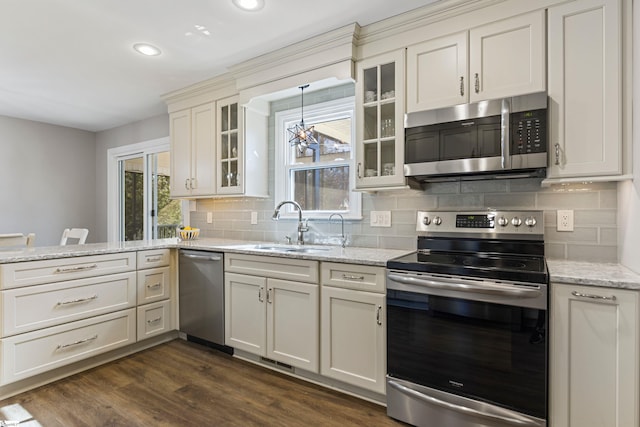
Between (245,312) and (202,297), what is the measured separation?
51 centimetres

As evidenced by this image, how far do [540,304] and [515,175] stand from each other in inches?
33.2

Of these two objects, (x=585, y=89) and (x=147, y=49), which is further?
(x=147, y=49)

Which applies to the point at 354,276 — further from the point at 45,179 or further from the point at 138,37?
the point at 45,179

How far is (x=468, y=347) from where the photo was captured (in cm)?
165

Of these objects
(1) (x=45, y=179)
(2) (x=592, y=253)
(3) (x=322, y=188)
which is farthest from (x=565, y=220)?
(1) (x=45, y=179)

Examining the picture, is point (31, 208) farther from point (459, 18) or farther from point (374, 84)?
point (459, 18)

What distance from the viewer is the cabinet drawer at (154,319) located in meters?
2.81

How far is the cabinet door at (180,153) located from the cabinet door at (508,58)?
274 centimetres

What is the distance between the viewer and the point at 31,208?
457 cm

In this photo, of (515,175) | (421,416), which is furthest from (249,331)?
(515,175)

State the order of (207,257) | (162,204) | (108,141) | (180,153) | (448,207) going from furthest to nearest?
(108,141) < (162,204) < (180,153) < (207,257) < (448,207)

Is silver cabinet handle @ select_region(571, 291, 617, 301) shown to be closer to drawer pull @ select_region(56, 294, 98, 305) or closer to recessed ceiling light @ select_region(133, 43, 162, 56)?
drawer pull @ select_region(56, 294, 98, 305)

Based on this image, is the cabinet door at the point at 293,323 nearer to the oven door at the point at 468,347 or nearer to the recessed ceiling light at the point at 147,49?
the oven door at the point at 468,347

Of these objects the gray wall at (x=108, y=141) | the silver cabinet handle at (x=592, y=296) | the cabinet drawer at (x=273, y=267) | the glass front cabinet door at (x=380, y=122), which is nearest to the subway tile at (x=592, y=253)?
the silver cabinet handle at (x=592, y=296)
